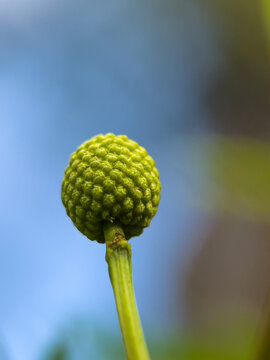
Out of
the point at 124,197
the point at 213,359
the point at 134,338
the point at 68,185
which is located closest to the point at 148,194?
the point at 124,197

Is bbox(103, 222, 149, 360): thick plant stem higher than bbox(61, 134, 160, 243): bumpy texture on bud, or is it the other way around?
bbox(61, 134, 160, 243): bumpy texture on bud

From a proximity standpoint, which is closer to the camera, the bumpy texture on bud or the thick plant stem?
the thick plant stem

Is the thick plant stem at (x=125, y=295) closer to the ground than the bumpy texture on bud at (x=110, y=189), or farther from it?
closer to the ground

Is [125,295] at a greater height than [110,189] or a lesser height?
lesser

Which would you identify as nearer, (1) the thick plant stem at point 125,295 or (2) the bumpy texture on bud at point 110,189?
(1) the thick plant stem at point 125,295
